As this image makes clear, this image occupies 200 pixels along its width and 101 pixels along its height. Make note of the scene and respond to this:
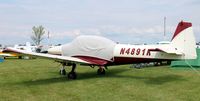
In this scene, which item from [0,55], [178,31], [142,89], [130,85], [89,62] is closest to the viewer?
[142,89]

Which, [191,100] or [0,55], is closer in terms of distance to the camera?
[191,100]

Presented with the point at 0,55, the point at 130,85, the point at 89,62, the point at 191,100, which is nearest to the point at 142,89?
the point at 130,85

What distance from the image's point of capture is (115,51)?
16.2 m

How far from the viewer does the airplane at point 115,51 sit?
14.2 meters

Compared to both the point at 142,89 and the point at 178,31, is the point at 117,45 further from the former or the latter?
the point at 142,89

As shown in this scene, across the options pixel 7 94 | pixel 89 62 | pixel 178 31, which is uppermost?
pixel 178 31

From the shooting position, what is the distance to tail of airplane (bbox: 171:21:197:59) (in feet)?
46.5

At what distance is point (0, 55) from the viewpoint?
135ft

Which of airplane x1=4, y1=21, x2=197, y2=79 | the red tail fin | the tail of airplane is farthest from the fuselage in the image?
the red tail fin

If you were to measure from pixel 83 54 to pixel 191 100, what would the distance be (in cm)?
821

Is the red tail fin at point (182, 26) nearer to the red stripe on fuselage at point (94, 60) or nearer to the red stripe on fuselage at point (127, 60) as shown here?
the red stripe on fuselage at point (127, 60)

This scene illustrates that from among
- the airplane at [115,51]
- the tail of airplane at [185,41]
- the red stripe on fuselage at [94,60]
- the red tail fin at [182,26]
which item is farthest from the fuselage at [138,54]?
the red tail fin at [182,26]

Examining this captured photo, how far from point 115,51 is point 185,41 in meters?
3.73

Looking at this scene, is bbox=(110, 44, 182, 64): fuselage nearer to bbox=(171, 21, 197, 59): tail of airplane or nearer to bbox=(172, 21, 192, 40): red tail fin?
bbox=(171, 21, 197, 59): tail of airplane
